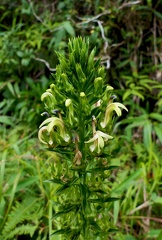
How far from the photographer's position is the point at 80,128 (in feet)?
4.59

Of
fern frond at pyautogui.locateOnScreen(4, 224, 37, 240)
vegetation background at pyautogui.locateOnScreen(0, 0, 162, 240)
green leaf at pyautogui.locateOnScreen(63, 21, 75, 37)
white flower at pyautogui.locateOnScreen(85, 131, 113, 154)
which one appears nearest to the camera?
white flower at pyautogui.locateOnScreen(85, 131, 113, 154)

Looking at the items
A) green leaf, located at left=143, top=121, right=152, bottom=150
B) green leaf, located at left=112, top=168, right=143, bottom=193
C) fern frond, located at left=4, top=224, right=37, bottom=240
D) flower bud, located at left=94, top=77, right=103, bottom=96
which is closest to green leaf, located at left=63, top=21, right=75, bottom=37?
green leaf, located at left=143, top=121, right=152, bottom=150

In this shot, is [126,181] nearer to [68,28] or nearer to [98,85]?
[98,85]

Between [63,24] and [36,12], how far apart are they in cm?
47

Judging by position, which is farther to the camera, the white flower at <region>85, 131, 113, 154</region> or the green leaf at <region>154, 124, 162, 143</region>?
the green leaf at <region>154, 124, 162, 143</region>

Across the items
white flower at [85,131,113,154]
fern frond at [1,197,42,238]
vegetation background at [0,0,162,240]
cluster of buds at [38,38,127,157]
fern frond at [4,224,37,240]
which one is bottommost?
fern frond at [4,224,37,240]

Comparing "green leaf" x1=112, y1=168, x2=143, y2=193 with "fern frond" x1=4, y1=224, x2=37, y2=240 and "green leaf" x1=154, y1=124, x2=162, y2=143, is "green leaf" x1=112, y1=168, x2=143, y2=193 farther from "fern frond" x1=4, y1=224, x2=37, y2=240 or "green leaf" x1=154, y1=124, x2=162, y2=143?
"green leaf" x1=154, y1=124, x2=162, y2=143

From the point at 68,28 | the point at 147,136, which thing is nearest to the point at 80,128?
the point at 147,136

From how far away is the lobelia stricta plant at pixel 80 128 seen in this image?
1369 millimetres

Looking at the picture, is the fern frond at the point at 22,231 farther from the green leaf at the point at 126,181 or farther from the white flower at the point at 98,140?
the white flower at the point at 98,140

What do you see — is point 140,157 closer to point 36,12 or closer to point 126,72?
point 126,72

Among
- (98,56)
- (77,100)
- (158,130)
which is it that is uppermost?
(98,56)

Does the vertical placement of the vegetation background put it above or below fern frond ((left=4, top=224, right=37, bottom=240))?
above

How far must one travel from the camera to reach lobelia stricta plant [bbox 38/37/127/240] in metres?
1.37
